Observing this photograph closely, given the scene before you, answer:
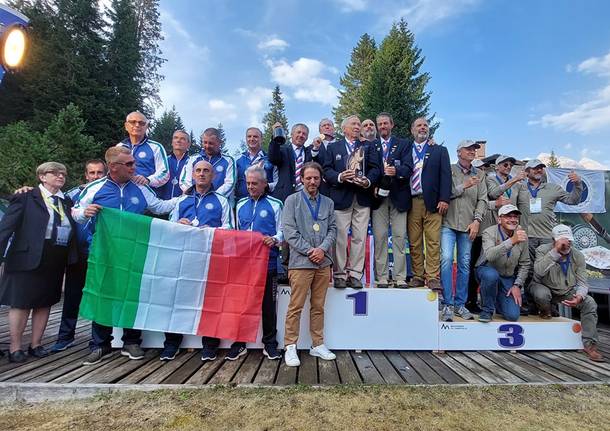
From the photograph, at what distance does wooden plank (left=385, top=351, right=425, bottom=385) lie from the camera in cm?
336

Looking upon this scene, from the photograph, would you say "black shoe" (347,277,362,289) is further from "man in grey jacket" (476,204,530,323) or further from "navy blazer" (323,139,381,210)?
"man in grey jacket" (476,204,530,323)

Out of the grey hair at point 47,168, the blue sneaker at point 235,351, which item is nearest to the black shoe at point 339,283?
the blue sneaker at point 235,351

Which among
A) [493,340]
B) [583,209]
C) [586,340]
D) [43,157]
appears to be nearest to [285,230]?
[493,340]

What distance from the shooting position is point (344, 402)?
9.53 ft

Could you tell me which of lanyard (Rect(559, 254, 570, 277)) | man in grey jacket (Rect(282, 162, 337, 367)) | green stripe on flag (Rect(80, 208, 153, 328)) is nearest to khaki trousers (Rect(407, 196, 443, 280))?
man in grey jacket (Rect(282, 162, 337, 367))

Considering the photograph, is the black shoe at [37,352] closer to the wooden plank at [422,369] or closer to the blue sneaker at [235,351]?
the blue sneaker at [235,351]

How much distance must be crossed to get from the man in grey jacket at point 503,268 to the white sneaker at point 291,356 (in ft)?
7.81

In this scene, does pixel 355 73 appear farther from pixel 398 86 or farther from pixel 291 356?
pixel 291 356

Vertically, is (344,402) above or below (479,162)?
below

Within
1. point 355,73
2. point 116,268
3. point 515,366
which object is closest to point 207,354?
point 116,268

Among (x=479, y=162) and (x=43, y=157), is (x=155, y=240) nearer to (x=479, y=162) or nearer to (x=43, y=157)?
(x=479, y=162)

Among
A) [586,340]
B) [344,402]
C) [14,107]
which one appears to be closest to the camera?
[344,402]

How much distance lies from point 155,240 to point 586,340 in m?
5.34

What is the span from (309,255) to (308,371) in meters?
1.19
